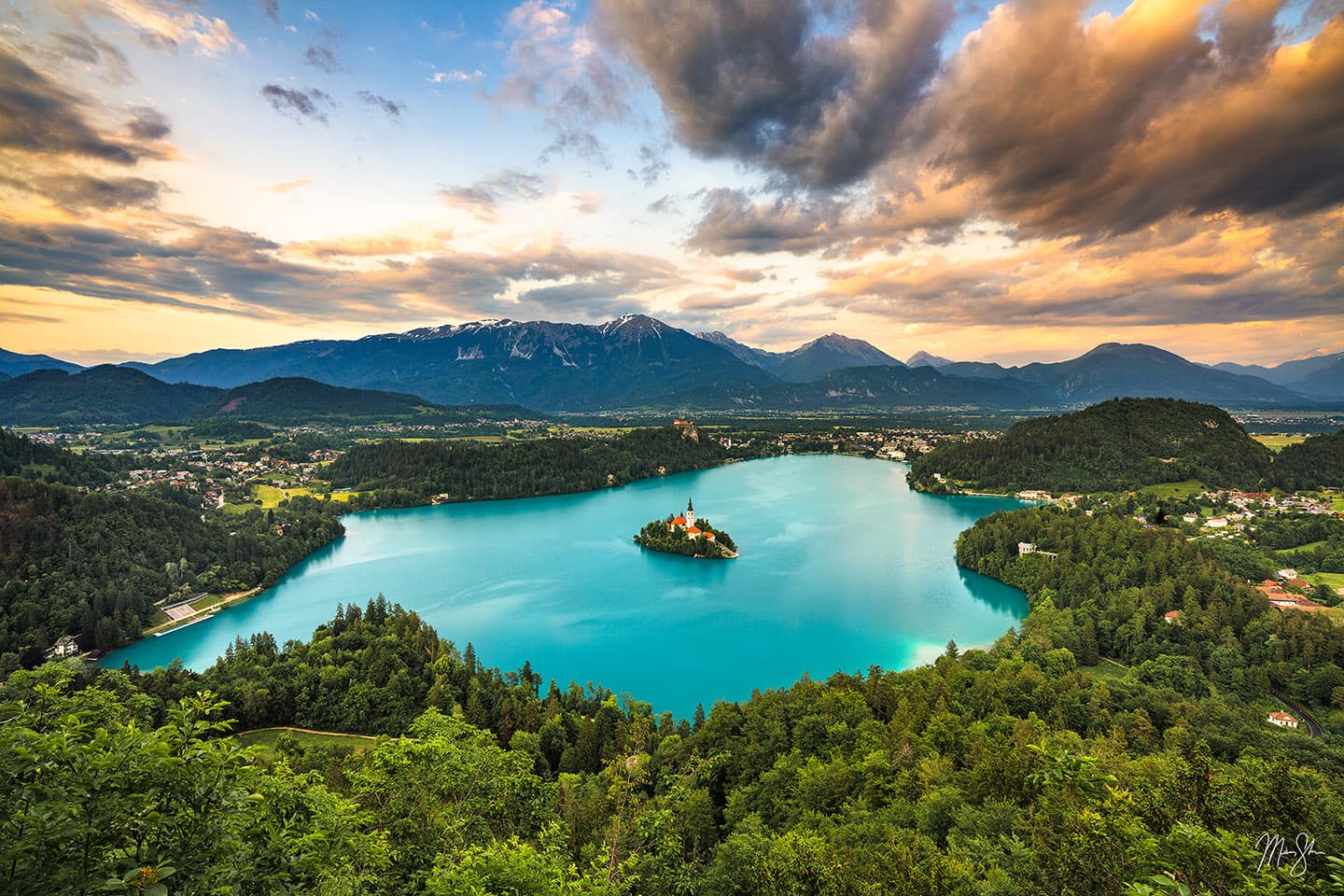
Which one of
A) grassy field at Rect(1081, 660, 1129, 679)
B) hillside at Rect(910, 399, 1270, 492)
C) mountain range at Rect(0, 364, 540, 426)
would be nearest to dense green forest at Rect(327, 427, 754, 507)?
hillside at Rect(910, 399, 1270, 492)

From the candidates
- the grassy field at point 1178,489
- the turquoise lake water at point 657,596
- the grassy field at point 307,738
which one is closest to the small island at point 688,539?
the turquoise lake water at point 657,596

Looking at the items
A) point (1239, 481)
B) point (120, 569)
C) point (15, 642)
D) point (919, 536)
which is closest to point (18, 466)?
point (120, 569)

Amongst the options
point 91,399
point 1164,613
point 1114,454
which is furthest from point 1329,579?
point 91,399

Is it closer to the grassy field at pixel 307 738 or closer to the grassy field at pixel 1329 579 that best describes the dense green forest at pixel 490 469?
the grassy field at pixel 307 738

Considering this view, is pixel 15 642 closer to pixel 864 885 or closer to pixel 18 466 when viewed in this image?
pixel 18 466

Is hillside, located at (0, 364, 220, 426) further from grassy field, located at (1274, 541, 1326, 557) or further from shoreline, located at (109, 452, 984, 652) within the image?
grassy field, located at (1274, 541, 1326, 557)

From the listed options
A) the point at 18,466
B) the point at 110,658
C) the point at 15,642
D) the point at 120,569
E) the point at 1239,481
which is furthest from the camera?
the point at 1239,481
